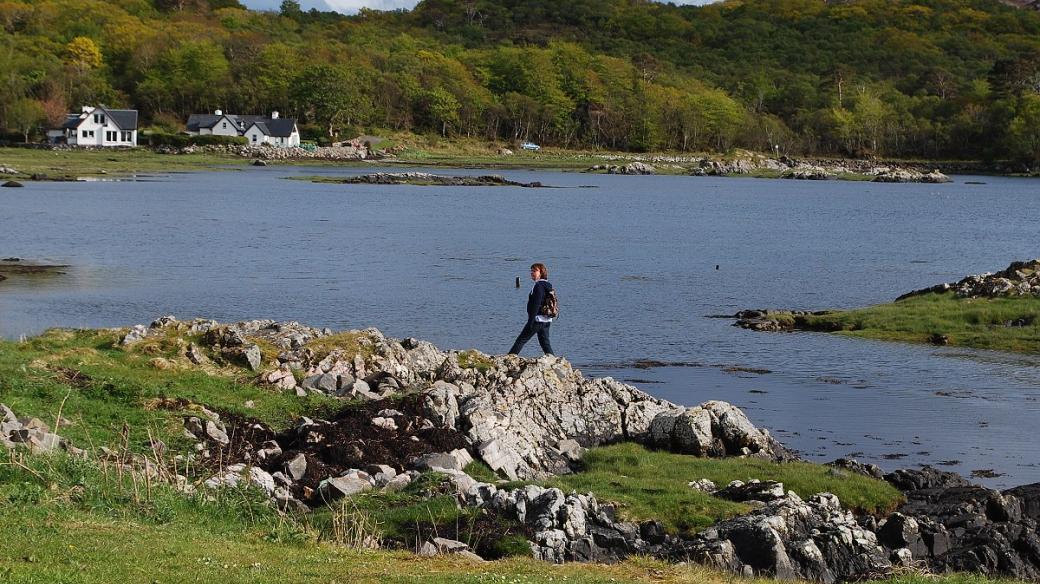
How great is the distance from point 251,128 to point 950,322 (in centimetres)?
14537

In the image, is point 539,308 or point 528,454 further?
point 539,308

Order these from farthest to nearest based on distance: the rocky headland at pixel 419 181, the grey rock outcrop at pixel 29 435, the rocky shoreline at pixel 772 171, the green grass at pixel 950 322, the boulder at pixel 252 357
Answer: the rocky shoreline at pixel 772 171 < the rocky headland at pixel 419 181 < the green grass at pixel 950 322 < the boulder at pixel 252 357 < the grey rock outcrop at pixel 29 435

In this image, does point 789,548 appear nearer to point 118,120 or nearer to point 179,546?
point 179,546

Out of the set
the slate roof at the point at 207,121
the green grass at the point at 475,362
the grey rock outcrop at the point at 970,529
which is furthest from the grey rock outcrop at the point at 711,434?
the slate roof at the point at 207,121

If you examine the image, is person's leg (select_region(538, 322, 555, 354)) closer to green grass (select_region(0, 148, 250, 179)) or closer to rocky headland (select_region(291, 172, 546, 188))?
green grass (select_region(0, 148, 250, 179))

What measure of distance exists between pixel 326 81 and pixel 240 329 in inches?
6421

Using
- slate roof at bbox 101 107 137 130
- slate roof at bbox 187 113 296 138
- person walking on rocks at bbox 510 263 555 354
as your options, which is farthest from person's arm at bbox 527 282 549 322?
slate roof at bbox 187 113 296 138

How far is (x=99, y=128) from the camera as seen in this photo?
517ft

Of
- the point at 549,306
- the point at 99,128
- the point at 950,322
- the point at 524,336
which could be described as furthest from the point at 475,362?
the point at 99,128

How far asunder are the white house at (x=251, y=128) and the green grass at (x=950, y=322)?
13900cm

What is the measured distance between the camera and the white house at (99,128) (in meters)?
157

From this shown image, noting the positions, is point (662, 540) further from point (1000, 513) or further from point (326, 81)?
point (326, 81)

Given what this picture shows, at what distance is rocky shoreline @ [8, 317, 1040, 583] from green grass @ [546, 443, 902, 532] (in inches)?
13.3

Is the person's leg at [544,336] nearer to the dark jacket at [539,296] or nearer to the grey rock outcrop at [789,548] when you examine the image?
the dark jacket at [539,296]
